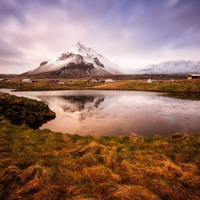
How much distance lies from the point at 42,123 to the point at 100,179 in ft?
39.1

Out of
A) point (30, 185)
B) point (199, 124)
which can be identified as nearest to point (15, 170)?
point (30, 185)

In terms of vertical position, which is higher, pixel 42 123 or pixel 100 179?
pixel 100 179

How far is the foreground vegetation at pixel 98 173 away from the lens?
3.82 metres

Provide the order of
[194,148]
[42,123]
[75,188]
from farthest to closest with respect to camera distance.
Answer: [42,123]
[194,148]
[75,188]

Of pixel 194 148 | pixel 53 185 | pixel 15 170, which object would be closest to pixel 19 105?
pixel 15 170

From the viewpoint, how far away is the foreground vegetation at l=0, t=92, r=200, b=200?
3822mm

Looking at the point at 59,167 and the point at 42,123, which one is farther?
the point at 42,123

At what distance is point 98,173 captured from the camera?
4777 millimetres

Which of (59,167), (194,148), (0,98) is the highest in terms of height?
(0,98)

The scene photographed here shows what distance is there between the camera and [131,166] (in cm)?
516

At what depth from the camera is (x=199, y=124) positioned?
→ 13.8 meters

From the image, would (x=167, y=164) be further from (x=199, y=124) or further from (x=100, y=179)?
(x=199, y=124)

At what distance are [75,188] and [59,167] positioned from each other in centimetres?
127

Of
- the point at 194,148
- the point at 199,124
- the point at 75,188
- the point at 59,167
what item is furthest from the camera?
the point at 199,124
